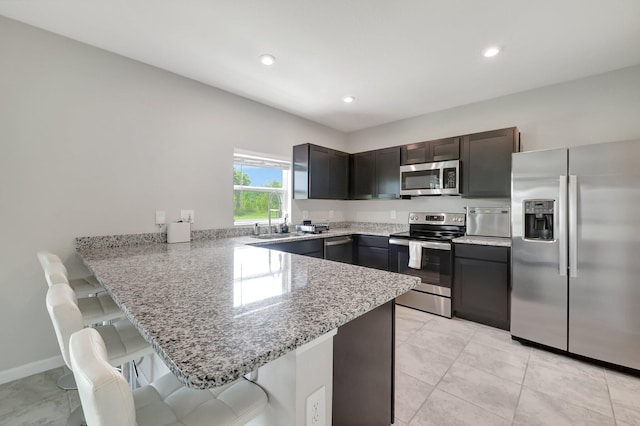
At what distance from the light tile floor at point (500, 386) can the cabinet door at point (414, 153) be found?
211 centimetres

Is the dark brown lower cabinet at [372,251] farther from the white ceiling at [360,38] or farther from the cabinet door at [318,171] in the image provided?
the white ceiling at [360,38]

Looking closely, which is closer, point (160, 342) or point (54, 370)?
point (160, 342)

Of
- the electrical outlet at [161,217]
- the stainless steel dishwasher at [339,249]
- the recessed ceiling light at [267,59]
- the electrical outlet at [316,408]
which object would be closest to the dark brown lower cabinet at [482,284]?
the stainless steel dishwasher at [339,249]

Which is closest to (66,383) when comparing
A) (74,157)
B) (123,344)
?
(123,344)

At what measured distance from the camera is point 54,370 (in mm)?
2094

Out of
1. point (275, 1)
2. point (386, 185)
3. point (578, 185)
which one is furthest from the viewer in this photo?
point (386, 185)

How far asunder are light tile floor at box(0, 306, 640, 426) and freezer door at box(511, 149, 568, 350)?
0.21 metres

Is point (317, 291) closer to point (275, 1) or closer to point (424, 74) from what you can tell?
point (275, 1)

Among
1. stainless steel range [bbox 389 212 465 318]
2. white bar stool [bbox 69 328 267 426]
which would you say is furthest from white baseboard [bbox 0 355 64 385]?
stainless steel range [bbox 389 212 465 318]

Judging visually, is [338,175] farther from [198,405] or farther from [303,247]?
[198,405]

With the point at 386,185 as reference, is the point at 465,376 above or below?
below

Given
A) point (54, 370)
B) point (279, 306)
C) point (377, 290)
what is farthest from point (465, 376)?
point (54, 370)

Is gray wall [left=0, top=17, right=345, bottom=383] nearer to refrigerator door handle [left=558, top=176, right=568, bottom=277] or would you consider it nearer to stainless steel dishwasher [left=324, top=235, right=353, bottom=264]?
stainless steel dishwasher [left=324, top=235, right=353, bottom=264]

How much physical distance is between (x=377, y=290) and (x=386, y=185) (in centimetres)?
295
